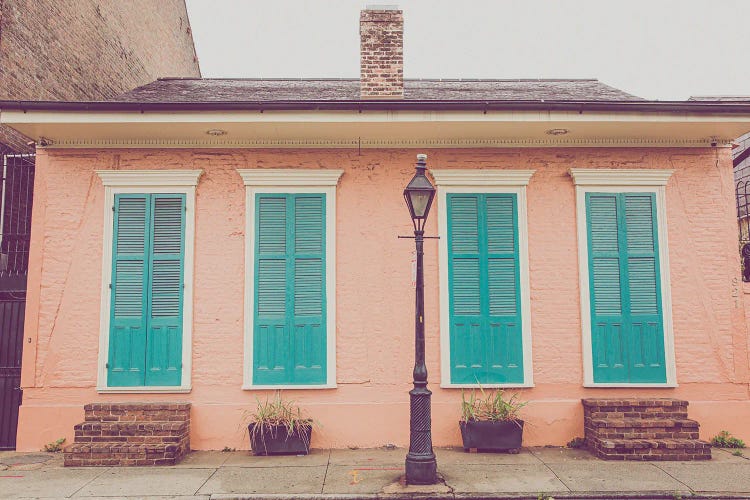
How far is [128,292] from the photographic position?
7.61 metres

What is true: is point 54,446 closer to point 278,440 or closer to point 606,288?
point 278,440

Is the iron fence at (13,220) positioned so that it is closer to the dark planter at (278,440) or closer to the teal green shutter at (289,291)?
the teal green shutter at (289,291)

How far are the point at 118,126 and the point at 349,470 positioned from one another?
4900 millimetres

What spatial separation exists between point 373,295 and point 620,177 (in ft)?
11.9

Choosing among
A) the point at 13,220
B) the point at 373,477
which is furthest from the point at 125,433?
the point at 13,220

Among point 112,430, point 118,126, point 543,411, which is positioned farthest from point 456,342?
point 118,126

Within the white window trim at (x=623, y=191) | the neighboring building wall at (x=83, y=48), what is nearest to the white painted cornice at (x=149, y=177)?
the neighboring building wall at (x=83, y=48)

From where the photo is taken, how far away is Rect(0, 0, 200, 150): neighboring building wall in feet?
29.3

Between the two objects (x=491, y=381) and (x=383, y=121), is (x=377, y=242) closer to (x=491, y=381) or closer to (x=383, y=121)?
(x=383, y=121)

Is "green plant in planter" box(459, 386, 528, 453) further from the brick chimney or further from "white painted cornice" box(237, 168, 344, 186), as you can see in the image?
the brick chimney

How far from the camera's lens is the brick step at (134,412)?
7039 mm

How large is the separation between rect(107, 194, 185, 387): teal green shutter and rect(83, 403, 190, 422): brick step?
38 cm

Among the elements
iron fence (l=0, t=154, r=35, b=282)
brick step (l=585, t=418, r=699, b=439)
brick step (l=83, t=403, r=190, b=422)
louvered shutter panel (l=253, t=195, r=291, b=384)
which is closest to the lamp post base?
louvered shutter panel (l=253, t=195, r=291, b=384)

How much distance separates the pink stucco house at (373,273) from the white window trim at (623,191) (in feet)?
0.09
